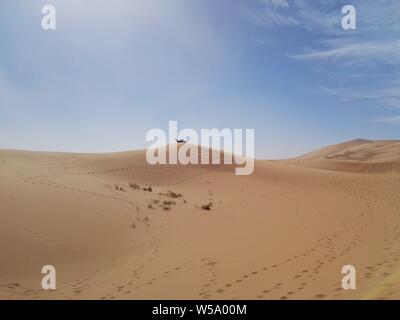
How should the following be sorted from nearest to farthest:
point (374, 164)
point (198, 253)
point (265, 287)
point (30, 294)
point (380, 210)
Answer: point (265, 287), point (30, 294), point (198, 253), point (380, 210), point (374, 164)

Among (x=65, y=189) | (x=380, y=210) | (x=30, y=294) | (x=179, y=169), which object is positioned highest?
(x=179, y=169)

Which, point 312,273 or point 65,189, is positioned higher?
point 65,189
